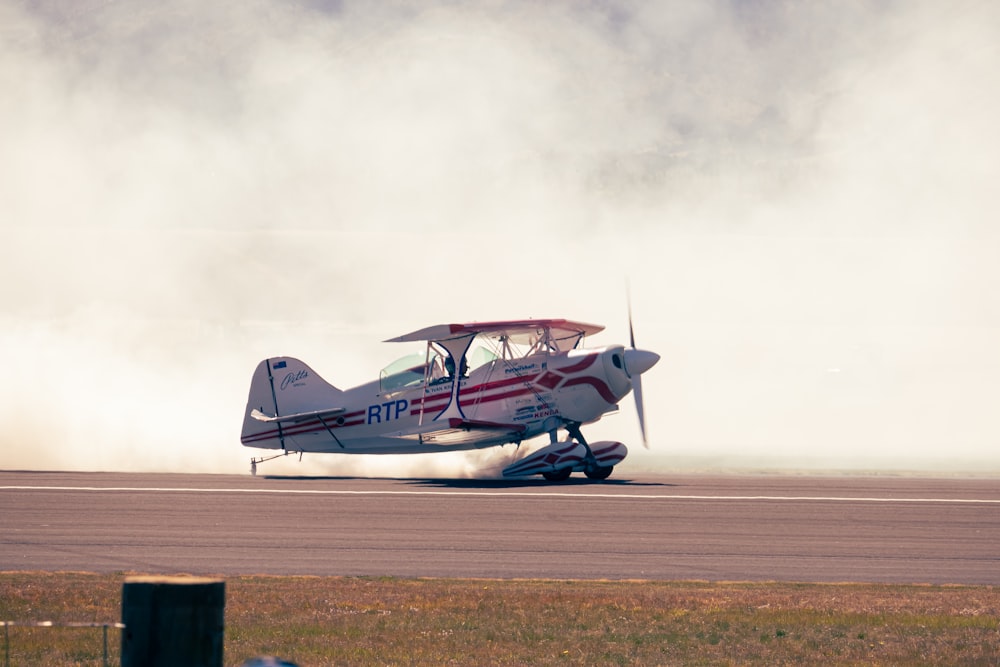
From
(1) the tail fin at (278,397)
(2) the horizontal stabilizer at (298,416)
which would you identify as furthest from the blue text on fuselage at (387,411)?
(1) the tail fin at (278,397)

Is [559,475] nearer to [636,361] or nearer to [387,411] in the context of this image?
[636,361]

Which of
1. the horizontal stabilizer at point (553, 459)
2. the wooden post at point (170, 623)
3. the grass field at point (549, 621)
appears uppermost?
the horizontal stabilizer at point (553, 459)

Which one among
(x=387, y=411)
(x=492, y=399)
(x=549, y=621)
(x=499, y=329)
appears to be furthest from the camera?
(x=387, y=411)

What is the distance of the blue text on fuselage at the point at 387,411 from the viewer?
3738cm

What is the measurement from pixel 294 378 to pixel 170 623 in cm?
3293

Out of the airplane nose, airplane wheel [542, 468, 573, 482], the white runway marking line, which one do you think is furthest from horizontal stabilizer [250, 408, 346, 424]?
the airplane nose

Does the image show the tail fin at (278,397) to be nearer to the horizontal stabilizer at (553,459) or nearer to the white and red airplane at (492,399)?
the white and red airplane at (492,399)

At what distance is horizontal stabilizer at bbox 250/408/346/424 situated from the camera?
38.6 meters

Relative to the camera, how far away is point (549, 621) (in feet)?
48.8

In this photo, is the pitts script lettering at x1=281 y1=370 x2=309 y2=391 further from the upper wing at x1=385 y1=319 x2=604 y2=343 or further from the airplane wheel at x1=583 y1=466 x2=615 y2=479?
the airplane wheel at x1=583 y1=466 x2=615 y2=479

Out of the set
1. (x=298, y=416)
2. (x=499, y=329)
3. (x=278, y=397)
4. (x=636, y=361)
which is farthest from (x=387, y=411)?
(x=636, y=361)

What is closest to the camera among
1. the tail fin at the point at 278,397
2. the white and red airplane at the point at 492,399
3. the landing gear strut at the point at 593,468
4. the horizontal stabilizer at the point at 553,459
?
the horizontal stabilizer at the point at 553,459

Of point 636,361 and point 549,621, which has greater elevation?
point 636,361

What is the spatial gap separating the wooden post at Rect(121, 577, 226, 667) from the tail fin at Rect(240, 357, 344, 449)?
31965 millimetres
